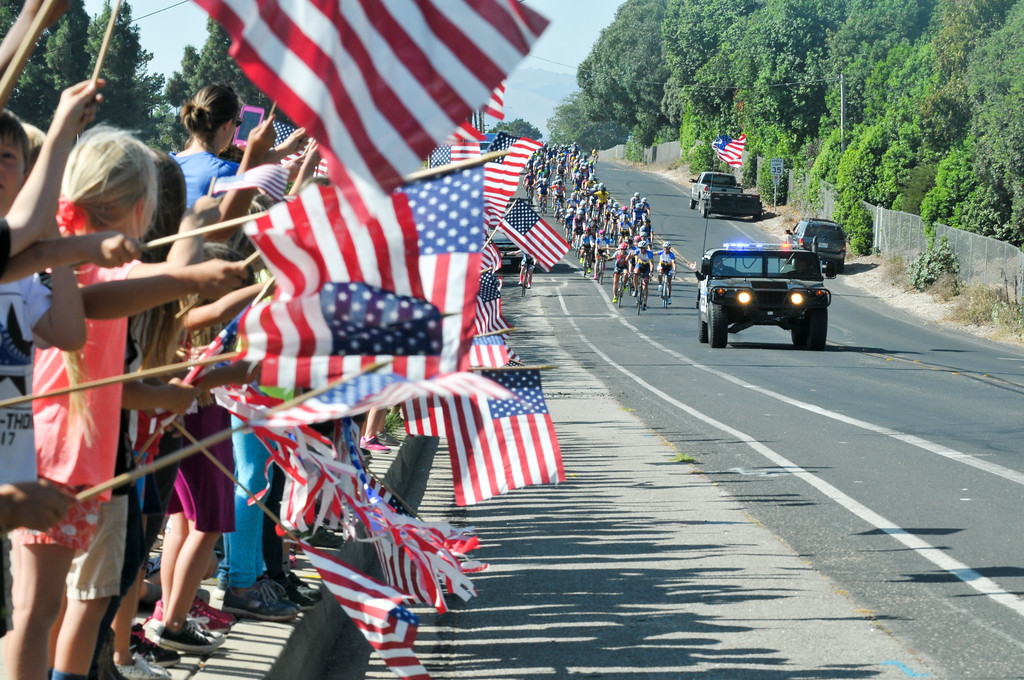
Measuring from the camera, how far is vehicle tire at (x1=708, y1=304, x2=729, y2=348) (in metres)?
24.7

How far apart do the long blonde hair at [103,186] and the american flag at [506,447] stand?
2066 millimetres

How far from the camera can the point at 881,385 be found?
17.3m

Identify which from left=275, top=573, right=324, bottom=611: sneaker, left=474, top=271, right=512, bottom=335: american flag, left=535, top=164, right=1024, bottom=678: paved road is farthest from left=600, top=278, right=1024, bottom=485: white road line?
left=275, top=573, right=324, bottom=611: sneaker

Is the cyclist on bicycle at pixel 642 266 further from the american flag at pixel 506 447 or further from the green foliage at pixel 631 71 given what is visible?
the green foliage at pixel 631 71

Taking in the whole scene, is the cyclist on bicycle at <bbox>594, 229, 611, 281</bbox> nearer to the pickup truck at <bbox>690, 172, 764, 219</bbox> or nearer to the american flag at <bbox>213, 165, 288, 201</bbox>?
the pickup truck at <bbox>690, 172, 764, 219</bbox>

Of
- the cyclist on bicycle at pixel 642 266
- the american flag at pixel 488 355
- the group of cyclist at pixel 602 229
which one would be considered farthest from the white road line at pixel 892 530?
the cyclist on bicycle at pixel 642 266

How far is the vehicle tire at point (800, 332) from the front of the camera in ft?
81.2

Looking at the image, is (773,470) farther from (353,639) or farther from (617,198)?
(617,198)

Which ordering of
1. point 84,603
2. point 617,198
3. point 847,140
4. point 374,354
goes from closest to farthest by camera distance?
1. point 374,354
2. point 84,603
3. point 847,140
4. point 617,198

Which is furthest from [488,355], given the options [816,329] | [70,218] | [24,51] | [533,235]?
[816,329]

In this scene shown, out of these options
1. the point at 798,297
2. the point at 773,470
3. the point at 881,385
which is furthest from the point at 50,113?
the point at 773,470

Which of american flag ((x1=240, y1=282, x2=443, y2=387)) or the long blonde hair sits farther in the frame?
the long blonde hair

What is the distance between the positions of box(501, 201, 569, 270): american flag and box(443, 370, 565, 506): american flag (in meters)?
4.83

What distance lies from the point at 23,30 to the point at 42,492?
45.2 inches
